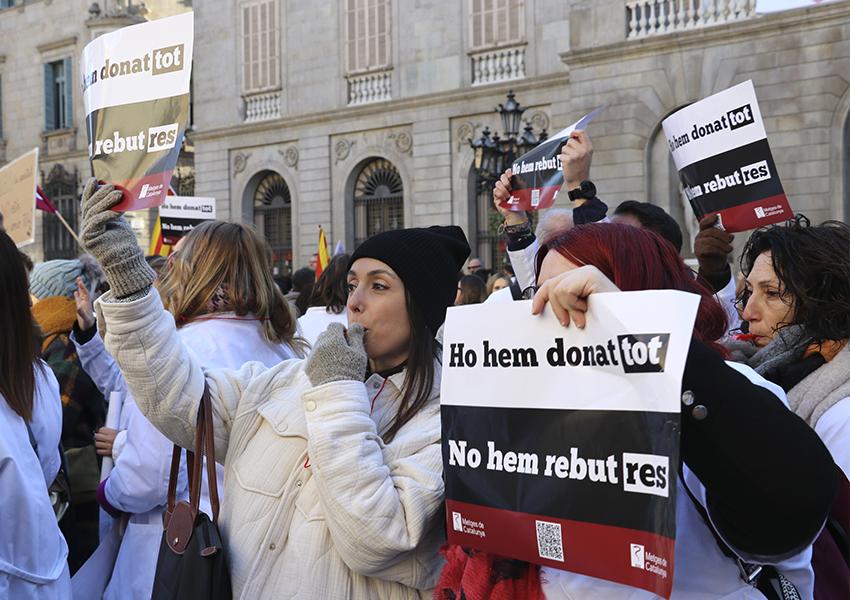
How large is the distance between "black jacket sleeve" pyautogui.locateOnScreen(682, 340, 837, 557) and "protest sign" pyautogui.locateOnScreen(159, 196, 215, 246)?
9841 millimetres

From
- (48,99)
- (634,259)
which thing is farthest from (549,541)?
(48,99)

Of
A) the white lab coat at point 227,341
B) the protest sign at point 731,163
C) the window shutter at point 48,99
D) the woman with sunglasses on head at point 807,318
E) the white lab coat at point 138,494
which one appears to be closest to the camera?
the woman with sunglasses on head at point 807,318

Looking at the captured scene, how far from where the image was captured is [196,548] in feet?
8.09

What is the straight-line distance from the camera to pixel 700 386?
1751 mm

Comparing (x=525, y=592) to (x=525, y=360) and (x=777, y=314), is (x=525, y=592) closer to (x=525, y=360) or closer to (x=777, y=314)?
(x=525, y=360)

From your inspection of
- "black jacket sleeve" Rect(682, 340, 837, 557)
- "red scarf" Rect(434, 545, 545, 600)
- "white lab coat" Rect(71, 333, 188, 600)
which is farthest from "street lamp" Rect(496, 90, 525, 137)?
"black jacket sleeve" Rect(682, 340, 837, 557)

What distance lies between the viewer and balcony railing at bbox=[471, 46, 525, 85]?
1966cm

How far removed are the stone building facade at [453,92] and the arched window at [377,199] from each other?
0.15 ft

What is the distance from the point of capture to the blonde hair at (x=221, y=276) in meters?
3.65

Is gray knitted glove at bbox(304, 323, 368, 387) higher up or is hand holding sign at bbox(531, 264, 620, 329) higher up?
hand holding sign at bbox(531, 264, 620, 329)

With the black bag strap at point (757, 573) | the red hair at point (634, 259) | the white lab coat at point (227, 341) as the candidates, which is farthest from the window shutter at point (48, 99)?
the black bag strap at point (757, 573)

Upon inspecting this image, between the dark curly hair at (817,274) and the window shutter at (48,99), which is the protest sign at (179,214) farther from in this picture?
the window shutter at (48,99)

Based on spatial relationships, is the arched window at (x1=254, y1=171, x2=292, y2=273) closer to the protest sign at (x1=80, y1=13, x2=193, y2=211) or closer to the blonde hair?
the blonde hair

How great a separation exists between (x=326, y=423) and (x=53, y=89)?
30792 millimetres
